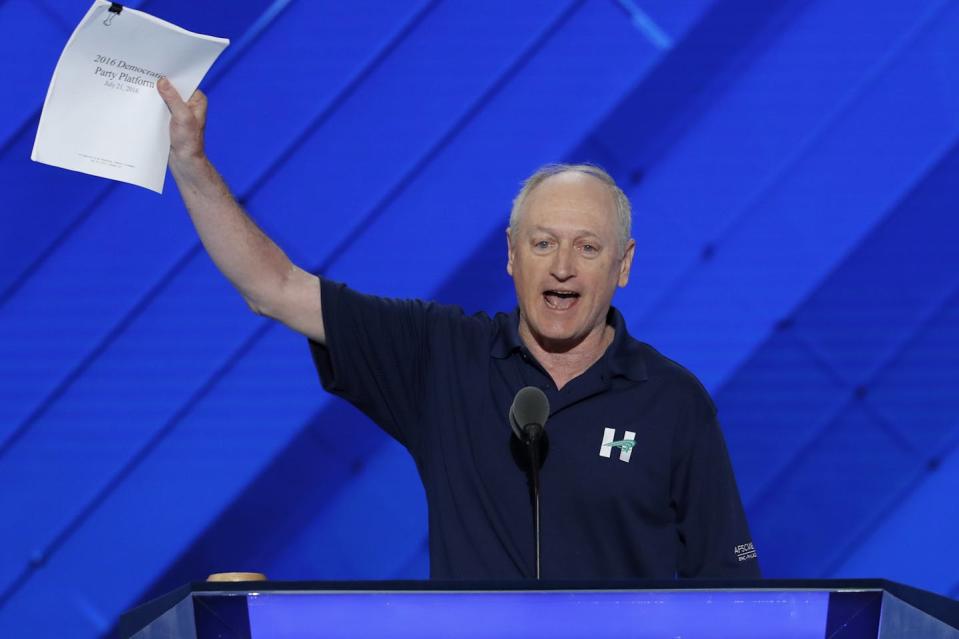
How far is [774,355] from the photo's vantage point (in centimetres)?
305

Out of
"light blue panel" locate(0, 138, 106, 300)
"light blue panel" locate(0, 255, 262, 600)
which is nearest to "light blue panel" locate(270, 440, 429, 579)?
"light blue panel" locate(0, 255, 262, 600)

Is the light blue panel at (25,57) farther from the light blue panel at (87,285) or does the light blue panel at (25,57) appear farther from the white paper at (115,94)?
the white paper at (115,94)

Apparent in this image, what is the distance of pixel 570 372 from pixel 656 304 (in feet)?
3.50

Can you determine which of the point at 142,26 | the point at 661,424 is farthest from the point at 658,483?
the point at 142,26

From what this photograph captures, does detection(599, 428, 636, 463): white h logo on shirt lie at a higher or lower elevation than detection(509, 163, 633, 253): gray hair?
lower

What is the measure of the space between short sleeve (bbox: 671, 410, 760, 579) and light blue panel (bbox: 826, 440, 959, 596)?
4.01 feet

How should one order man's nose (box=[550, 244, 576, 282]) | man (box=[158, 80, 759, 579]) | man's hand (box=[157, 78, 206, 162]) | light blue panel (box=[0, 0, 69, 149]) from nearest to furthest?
man's hand (box=[157, 78, 206, 162]) < man (box=[158, 80, 759, 579]) < man's nose (box=[550, 244, 576, 282]) < light blue panel (box=[0, 0, 69, 149])

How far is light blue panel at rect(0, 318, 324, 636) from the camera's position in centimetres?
297

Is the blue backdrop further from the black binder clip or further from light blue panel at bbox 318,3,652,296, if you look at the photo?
the black binder clip

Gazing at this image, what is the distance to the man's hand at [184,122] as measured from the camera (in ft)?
5.65

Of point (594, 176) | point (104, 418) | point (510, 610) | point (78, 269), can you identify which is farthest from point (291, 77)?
point (510, 610)

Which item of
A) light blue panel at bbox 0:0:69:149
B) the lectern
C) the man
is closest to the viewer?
the lectern

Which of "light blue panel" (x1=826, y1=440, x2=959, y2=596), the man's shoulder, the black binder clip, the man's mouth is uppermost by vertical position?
the black binder clip

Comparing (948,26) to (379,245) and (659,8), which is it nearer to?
(659,8)
